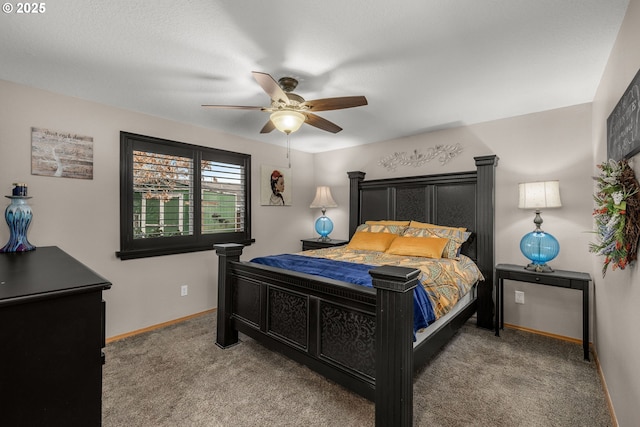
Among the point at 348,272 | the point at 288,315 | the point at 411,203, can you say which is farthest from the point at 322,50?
the point at 411,203

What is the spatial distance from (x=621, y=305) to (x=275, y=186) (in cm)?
395

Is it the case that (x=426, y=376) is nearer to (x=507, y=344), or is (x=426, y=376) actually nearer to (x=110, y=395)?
(x=507, y=344)

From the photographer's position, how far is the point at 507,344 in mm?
2877

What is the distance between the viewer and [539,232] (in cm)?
293

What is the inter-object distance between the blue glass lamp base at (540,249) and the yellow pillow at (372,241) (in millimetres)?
1381

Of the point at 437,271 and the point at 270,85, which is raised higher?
the point at 270,85

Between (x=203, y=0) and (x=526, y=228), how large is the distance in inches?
141

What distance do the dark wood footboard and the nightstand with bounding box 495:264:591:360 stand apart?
191 cm

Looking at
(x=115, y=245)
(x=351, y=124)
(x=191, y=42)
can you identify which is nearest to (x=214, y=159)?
(x=115, y=245)

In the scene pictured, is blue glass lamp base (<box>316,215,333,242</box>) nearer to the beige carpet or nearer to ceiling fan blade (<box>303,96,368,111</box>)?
the beige carpet

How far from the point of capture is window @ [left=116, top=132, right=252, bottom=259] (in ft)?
10.4

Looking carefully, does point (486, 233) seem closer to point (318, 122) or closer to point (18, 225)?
point (318, 122)

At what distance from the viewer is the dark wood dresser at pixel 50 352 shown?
2.83ft

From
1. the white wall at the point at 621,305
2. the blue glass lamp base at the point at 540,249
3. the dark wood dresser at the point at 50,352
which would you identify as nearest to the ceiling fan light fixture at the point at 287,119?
the dark wood dresser at the point at 50,352
